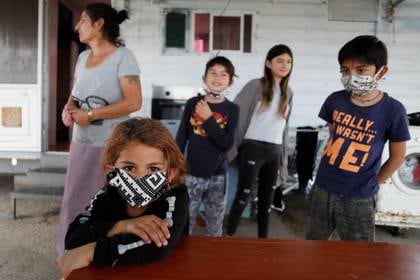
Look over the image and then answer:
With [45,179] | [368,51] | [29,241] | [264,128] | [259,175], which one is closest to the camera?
[368,51]

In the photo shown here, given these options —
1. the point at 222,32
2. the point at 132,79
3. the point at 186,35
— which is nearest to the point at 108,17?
the point at 132,79

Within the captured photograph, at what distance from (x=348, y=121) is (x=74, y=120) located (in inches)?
53.1

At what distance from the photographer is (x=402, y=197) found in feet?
11.7

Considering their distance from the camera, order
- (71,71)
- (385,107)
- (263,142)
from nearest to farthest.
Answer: (385,107)
(263,142)
(71,71)

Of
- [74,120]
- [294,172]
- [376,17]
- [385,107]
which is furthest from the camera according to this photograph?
[376,17]

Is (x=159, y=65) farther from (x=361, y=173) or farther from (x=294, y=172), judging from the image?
(x=361, y=173)

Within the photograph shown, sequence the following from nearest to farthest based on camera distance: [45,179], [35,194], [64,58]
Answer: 1. [35,194]
2. [45,179]
3. [64,58]

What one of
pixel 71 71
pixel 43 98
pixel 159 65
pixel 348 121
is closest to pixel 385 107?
pixel 348 121

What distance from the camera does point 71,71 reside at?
27.5 feet

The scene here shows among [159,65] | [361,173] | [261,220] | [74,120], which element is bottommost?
[261,220]

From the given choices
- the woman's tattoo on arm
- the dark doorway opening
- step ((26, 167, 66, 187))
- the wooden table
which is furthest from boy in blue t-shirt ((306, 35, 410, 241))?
the dark doorway opening

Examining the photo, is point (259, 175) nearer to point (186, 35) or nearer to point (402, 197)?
point (402, 197)

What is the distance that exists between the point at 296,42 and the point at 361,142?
13.8 feet

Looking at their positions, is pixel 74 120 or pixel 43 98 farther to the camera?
pixel 43 98
